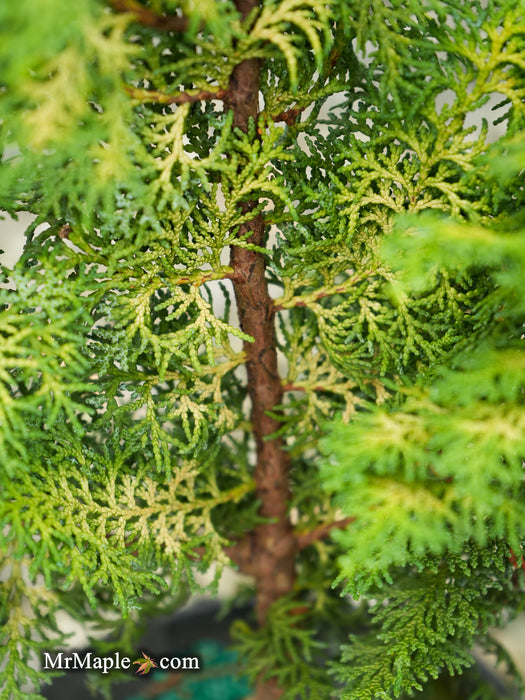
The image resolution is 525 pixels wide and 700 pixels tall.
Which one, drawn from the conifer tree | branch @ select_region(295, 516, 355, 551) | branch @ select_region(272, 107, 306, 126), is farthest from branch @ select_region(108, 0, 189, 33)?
branch @ select_region(295, 516, 355, 551)

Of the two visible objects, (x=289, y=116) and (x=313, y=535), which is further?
(x=313, y=535)

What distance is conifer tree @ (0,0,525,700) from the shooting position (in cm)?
52

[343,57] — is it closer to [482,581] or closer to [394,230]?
[394,230]

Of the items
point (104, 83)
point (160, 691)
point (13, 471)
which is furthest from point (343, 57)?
point (160, 691)

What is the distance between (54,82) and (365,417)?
0.40 meters

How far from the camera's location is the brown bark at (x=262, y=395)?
63 cm

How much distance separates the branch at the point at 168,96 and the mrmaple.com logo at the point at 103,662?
828mm

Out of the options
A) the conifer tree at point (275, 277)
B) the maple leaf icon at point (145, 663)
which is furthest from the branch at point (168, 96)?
the maple leaf icon at point (145, 663)

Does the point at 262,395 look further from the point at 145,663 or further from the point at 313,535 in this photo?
the point at 145,663

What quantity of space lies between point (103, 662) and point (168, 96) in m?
0.94

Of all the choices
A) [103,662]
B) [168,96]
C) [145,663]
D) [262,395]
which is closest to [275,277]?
[262,395]

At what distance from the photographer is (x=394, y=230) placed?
2.23 feet

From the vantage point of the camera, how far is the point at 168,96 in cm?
57

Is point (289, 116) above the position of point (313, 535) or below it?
above
